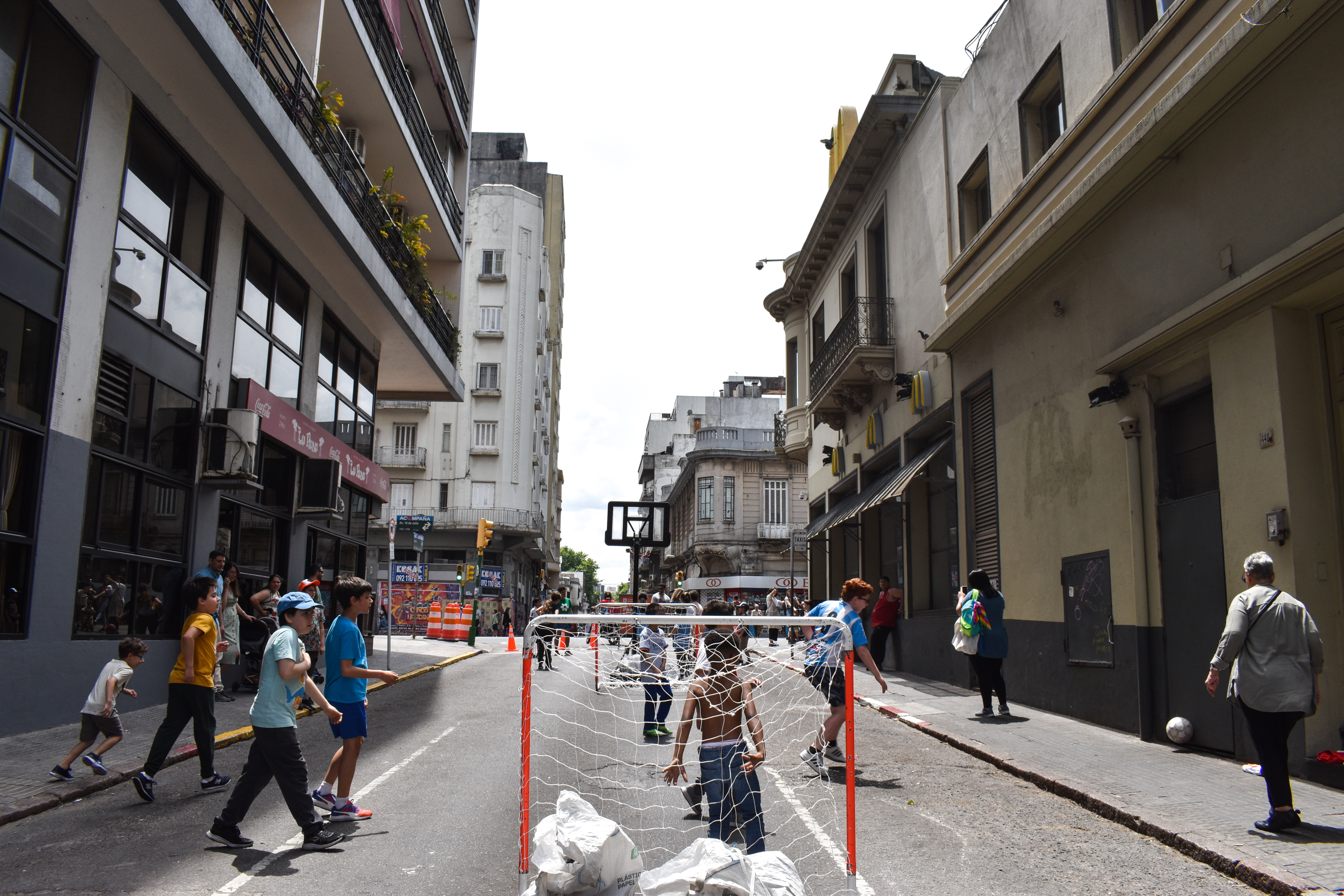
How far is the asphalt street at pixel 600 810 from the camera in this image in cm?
517

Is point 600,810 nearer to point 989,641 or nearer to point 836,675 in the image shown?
point 836,675

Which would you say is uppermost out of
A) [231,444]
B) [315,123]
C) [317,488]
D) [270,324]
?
[315,123]

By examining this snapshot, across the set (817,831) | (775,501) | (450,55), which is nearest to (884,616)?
(817,831)

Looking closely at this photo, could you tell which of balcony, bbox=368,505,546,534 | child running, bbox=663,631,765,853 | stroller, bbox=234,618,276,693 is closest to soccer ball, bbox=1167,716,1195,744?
child running, bbox=663,631,765,853

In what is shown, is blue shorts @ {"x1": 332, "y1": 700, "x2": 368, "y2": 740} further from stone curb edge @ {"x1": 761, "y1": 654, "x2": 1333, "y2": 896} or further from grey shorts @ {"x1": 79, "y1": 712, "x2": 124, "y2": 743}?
stone curb edge @ {"x1": 761, "y1": 654, "x2": 1333, "y2": 896}

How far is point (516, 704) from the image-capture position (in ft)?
44.2

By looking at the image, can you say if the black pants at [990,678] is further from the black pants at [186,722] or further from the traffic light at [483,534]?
the traffic light at [483,534]

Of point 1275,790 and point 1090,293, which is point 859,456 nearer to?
point 1090,293

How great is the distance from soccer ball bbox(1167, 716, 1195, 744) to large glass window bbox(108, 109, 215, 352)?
12542 millimetres

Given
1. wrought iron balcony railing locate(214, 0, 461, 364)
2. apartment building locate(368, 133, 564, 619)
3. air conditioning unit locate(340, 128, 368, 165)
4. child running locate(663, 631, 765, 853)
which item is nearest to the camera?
child running locate(663, 631, 765, 853)

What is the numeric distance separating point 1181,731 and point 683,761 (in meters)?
6.35

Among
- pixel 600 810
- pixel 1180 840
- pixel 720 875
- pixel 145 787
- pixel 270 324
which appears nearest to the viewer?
pixel 720 875

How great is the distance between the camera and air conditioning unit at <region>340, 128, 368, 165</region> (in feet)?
61.1

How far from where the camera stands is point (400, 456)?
1858 inches
